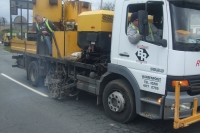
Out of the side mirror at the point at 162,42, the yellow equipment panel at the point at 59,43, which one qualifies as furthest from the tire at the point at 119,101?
the yellow equipment panel at the point at 59,43

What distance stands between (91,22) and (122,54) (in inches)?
53.9

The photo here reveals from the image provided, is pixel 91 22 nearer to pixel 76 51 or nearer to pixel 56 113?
pixel 76 51

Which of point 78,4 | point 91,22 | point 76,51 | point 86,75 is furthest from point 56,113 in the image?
point 78,4

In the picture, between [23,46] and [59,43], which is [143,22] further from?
[23,46]

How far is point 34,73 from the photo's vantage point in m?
8.75

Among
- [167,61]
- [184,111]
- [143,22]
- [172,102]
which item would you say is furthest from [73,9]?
[184,111]

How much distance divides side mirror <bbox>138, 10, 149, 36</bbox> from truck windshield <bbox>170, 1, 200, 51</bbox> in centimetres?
44

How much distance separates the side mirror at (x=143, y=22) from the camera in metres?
4.28

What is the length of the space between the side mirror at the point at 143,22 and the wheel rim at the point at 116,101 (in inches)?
56.9

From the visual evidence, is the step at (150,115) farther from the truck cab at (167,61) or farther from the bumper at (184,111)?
the bumper at (184,111)

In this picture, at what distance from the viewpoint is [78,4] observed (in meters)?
8.37

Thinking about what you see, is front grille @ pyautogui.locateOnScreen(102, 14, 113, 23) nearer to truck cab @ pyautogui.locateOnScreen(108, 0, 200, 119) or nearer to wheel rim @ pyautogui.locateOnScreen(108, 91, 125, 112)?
truck cab @ pyautogui.locateOnScreen(108, 0, 200, 119)

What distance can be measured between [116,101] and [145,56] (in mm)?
1198

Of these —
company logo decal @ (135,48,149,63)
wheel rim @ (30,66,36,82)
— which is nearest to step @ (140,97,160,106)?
company logo decal @ (135,48,149,63)
